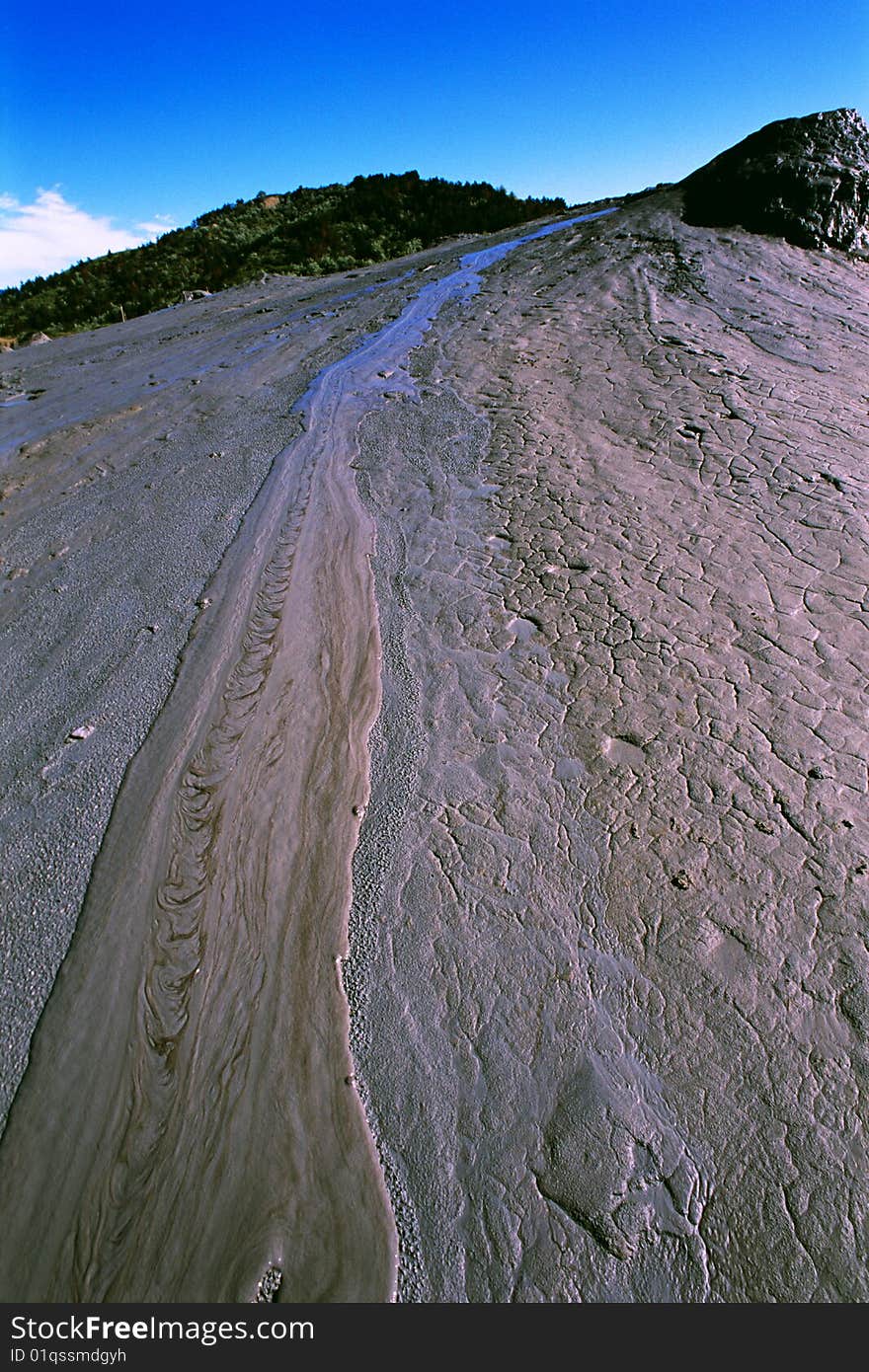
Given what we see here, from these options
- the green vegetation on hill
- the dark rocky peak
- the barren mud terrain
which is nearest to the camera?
the barren mud terrain

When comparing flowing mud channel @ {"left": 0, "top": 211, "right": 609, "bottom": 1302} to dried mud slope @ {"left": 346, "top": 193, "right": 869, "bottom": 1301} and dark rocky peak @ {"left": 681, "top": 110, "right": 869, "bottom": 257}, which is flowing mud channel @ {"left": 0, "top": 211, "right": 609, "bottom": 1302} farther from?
dark rocky peak @ {"left": 681, "top": 110, "right": 869, "bottom": 257}

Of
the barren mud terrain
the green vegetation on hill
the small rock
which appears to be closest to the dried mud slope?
the barren mud terrain

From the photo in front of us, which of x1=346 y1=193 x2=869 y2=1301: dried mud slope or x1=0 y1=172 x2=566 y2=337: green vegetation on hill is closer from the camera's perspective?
x1=346 y1=193 x2=869 y2=1301: dried mud slope

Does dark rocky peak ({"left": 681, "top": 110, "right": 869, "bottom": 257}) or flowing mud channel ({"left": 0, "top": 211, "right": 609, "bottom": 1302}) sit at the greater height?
dark rocky peak ({"left": 681, "top": 110, "right": 869, "bottom": 257})

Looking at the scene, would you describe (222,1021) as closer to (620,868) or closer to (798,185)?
(620,868)

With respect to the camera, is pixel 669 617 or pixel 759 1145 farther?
pixel 669 617

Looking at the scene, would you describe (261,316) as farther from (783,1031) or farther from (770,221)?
(783,1031)
